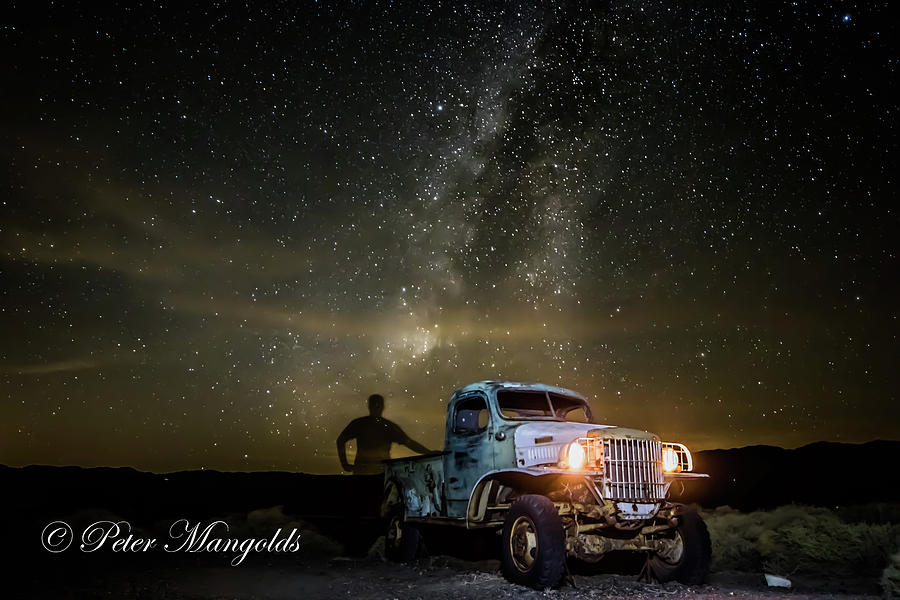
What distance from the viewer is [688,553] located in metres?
8.12

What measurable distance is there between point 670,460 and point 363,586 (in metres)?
4.20

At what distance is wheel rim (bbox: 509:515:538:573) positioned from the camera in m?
7.53

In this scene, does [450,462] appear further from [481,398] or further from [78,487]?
[78,487]

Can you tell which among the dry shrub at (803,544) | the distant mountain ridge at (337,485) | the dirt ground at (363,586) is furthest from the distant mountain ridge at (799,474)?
the dirt ground at (363,586)

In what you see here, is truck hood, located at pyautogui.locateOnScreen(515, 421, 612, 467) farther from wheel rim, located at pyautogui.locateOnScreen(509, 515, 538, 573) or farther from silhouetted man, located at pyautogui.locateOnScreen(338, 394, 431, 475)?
silhouetted man, located at pyautogui.locateOnScreen(338, 394, 431, 475)

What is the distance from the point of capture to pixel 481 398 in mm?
9844

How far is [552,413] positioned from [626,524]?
2.23 m

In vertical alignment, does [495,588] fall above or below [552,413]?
below

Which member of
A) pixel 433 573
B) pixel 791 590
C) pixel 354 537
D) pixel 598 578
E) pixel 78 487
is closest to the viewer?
pixel 791 590

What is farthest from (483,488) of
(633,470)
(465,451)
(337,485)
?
(337,485)

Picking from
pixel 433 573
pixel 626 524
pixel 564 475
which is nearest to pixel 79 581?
pixel 433 573

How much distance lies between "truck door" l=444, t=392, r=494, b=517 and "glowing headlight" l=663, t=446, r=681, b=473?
7.26 feet
